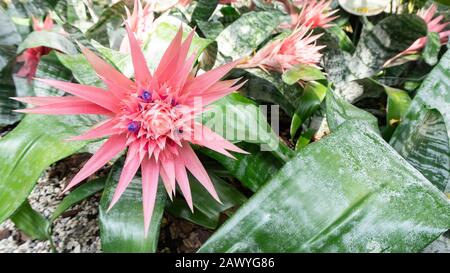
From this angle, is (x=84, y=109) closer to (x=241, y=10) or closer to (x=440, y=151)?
(x=440, y=151)

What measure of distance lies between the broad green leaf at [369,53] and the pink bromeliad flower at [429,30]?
0.08 ft

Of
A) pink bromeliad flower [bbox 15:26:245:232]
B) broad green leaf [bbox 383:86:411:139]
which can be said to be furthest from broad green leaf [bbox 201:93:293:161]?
broad green leaf [bbox 383:86:411:139]

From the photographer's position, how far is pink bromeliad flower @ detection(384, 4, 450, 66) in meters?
1.04

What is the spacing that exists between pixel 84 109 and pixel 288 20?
A: 2.41 feet

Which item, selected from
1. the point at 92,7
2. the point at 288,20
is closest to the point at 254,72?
the point at 288,20

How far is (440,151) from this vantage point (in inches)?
28.2

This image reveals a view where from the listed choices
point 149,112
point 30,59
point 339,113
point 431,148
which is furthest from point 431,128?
point 30,59

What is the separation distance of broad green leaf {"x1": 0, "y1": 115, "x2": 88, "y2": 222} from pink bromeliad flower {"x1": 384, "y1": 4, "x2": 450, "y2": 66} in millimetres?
822

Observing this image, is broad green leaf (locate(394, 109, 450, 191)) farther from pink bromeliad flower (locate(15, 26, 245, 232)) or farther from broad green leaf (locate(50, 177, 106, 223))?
broad green leaf (locate(50, 177, 106, 223))

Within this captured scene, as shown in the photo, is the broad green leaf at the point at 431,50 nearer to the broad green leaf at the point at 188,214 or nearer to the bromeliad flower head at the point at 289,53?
the bromeliad flower head at the point at 289,53

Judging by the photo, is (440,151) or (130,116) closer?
(130,116)

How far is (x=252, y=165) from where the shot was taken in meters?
0.73

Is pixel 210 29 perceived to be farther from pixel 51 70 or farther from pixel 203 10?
pixel 51 70

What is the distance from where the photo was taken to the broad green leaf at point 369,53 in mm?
1054
